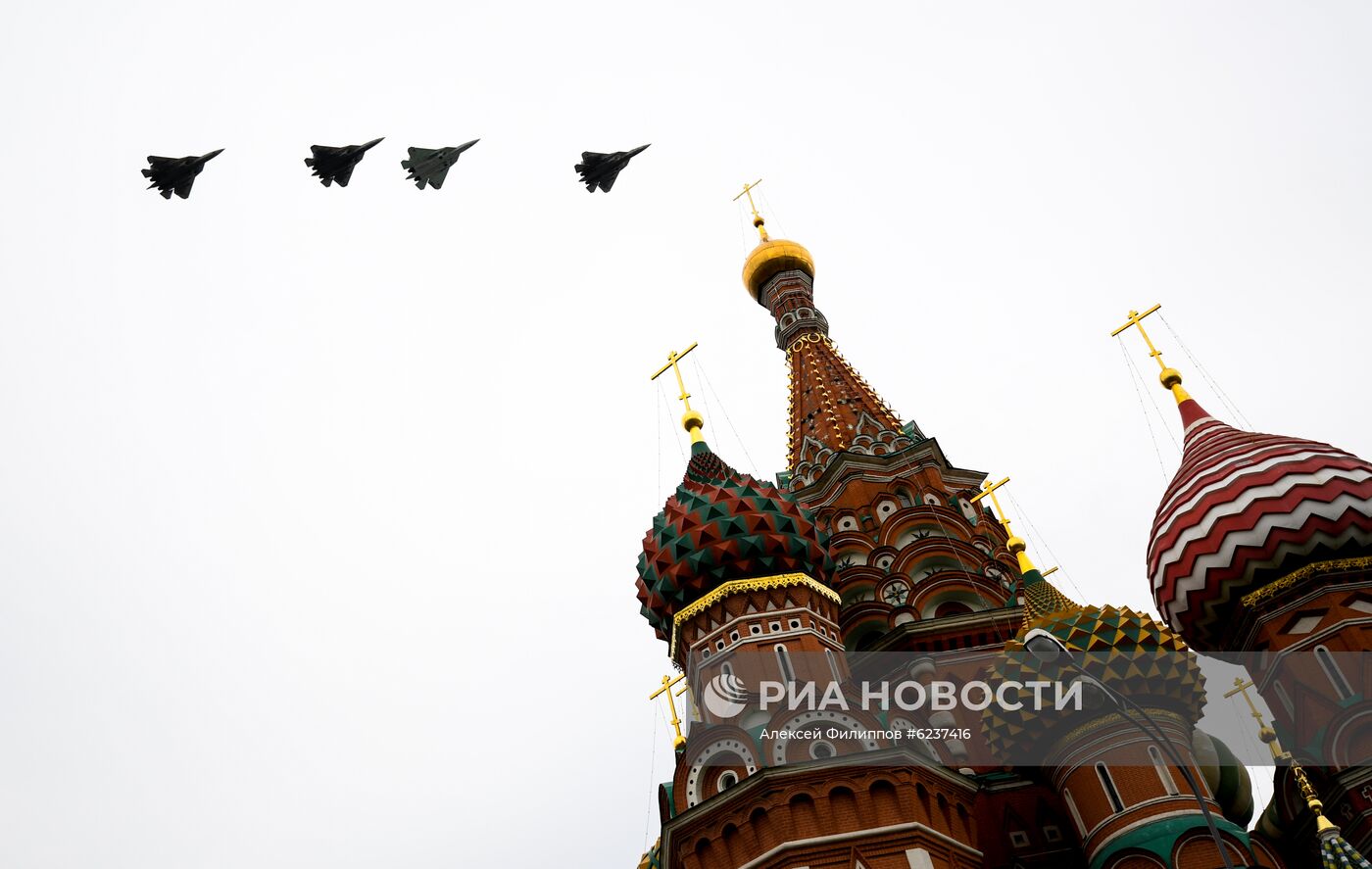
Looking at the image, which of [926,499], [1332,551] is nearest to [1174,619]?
[1332,551]

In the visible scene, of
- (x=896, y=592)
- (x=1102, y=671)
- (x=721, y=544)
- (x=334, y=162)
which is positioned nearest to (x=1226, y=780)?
(x=1102, y=671)

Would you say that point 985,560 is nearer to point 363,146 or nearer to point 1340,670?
point 1340,670

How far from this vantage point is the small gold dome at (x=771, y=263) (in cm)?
3619

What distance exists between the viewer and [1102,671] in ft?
70.0

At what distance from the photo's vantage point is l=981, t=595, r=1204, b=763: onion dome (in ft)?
70.1

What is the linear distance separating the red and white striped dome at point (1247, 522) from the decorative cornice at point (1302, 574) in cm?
13

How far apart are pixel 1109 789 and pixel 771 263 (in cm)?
1892

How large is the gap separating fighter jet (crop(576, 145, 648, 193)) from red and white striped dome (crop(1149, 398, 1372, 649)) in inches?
473

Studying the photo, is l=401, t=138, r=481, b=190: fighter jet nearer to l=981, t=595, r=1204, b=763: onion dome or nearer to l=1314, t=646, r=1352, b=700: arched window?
l=981, t=595, r=1204, b=763: onion dome

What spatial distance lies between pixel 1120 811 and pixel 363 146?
1418 cm

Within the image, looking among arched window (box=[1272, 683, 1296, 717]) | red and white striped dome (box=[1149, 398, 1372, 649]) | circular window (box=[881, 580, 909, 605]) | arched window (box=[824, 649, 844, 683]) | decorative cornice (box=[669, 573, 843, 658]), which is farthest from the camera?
circular window (box=[881, 580, 909, 605])

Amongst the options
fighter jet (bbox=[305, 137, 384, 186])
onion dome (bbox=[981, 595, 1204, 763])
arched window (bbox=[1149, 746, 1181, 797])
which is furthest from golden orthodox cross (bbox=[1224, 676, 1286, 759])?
fighter jet (bbox=[305, 137, 384, 186])

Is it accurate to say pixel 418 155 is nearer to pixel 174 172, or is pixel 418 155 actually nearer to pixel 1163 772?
pixel 174 172

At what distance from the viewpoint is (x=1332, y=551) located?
22766mm
